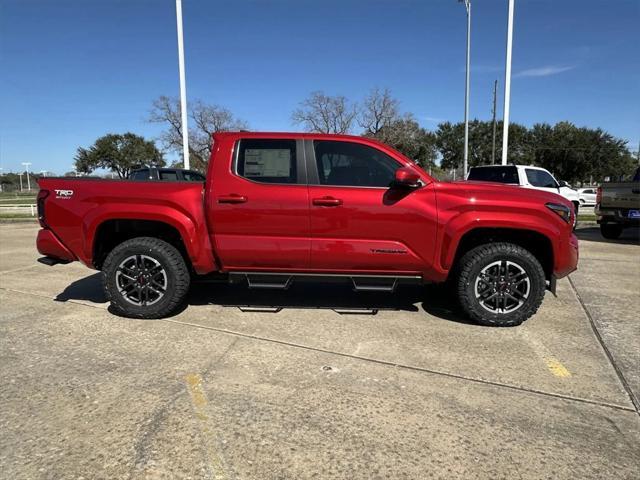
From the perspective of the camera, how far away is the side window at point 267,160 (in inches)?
184

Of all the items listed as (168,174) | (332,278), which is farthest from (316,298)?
(168,174)

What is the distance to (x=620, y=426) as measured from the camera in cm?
292

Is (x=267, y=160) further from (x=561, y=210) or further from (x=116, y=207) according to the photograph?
(x=561, y=210)

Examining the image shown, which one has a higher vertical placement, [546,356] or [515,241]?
[515,241]

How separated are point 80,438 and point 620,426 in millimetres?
3235

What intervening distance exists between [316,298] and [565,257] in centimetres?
275

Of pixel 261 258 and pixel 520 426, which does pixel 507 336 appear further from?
pixel 261 258

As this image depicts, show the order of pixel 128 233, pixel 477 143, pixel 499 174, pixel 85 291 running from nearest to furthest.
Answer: pixel 128 233 → pixel 85 291 → pixel 499 174 → pixel 477 143

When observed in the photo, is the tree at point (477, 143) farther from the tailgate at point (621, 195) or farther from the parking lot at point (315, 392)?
the parking lot at point (315, 392)

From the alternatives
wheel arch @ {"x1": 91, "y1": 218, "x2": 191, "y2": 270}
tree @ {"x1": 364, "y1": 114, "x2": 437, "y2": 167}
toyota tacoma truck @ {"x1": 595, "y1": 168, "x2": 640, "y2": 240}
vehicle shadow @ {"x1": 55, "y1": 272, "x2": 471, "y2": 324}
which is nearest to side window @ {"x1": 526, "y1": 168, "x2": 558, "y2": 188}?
toyota tacoma truck @ {"x1": 595, "y1": 168, "x2": 640, "y2": 240}

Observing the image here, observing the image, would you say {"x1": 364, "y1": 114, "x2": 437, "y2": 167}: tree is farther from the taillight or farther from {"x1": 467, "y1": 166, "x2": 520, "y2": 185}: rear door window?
the taillight

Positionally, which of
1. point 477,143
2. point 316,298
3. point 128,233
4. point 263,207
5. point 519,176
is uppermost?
point 477,143

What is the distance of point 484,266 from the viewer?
4.64 metres

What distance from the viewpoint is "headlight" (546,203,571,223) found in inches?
181
